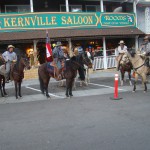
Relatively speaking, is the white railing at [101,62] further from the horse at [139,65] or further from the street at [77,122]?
the street at [77,122]

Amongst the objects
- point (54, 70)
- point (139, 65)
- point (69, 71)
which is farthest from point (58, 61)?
point (139, 65)

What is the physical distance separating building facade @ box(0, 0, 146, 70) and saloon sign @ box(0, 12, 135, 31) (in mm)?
163

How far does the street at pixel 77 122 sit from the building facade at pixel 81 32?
874 centimetres

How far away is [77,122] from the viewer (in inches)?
328

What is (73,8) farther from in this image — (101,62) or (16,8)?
(101,62)

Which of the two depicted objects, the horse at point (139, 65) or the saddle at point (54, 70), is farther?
the horse at point (139, 65)

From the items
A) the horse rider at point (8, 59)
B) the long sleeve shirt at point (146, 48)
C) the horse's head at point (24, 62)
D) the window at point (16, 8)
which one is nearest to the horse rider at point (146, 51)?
the long sleeve shirt at point (146, 48)

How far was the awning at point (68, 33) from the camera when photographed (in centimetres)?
2035

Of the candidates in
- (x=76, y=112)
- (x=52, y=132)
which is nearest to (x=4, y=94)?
(x=76, y=112)

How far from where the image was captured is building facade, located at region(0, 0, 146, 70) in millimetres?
21031

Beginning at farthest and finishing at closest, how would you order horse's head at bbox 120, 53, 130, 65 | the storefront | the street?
the storefront < horse's head at bbox 120, 53, 130, 65 < the street

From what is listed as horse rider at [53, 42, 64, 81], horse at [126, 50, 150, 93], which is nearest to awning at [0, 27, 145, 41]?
horse rider at [53, 42, 64, 81]

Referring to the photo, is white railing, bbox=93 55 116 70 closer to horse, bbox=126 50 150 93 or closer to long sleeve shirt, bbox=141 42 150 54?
long sleeve shirt, bbox=141 42 150 54

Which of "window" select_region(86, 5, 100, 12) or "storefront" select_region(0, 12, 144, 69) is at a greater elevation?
"window" select_region(86, 5, 100, 12)
